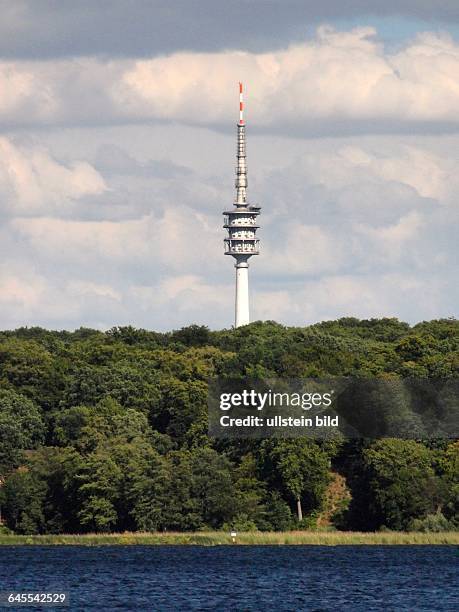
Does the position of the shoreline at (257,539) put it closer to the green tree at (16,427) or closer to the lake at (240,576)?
the lake at (240,576)

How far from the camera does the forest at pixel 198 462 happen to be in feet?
441

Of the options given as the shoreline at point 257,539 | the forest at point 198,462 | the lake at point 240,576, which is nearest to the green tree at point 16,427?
the forest at point 198,462

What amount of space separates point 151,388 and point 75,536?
103ft

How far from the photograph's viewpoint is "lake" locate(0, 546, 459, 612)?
88.4 meters

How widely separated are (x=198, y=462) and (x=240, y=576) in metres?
36.7

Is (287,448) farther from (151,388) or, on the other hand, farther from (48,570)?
(48,570)

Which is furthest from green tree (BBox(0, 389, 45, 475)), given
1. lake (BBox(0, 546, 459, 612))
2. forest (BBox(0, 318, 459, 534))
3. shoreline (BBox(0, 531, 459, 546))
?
lake (BBox(0, 546, 459, 612))

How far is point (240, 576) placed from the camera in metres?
102

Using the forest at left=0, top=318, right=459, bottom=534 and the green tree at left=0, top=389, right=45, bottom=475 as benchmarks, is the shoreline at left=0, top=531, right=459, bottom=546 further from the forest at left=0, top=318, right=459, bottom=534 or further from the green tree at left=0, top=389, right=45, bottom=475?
the green tree at left=0, top=389, right=45, bottom=475

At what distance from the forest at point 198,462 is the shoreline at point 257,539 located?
2191mm

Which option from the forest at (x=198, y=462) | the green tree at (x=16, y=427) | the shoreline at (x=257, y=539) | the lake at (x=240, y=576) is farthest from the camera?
the green tree at (x=16, y=427)

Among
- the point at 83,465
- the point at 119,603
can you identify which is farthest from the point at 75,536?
the point at 119,603

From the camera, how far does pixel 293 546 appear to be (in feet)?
428

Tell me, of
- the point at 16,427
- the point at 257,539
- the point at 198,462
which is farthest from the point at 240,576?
the point at 16,427
